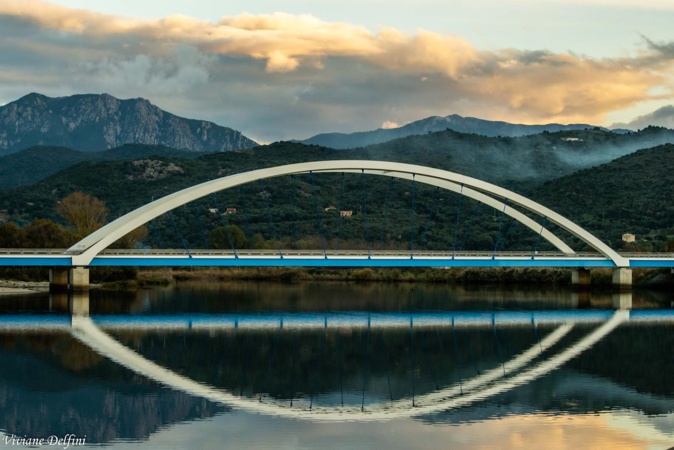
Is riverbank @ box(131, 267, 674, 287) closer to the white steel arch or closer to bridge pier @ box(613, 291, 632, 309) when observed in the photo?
bridge pier @ box(613, 291, 632, 309)

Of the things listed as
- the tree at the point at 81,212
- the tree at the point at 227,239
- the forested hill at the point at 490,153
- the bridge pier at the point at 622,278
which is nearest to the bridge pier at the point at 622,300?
the bridge pier at the point at 622,278

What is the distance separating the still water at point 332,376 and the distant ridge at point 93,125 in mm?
113342

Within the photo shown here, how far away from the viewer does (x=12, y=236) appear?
190ft

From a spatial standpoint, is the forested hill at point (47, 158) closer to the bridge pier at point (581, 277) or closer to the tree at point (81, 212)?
the tree at point (81, 212)

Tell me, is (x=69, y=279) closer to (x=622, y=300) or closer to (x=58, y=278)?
(x=58, y=278)

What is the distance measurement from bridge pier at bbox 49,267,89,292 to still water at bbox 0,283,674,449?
5.10 metres

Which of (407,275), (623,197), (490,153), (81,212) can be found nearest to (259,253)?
(407,275)

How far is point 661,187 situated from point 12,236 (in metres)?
55.5

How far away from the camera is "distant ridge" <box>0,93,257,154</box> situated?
154 meters

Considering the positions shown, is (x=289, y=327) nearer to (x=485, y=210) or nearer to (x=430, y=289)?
(x=430, y=289)

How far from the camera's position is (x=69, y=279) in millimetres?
51031

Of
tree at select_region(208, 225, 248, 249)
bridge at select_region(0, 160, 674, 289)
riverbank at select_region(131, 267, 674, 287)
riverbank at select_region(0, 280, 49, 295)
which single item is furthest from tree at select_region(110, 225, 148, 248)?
bridge at select_region(0, 160, 674, 289)

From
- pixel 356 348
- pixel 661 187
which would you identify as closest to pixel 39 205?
pixel 661 187

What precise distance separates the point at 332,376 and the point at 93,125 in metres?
139
